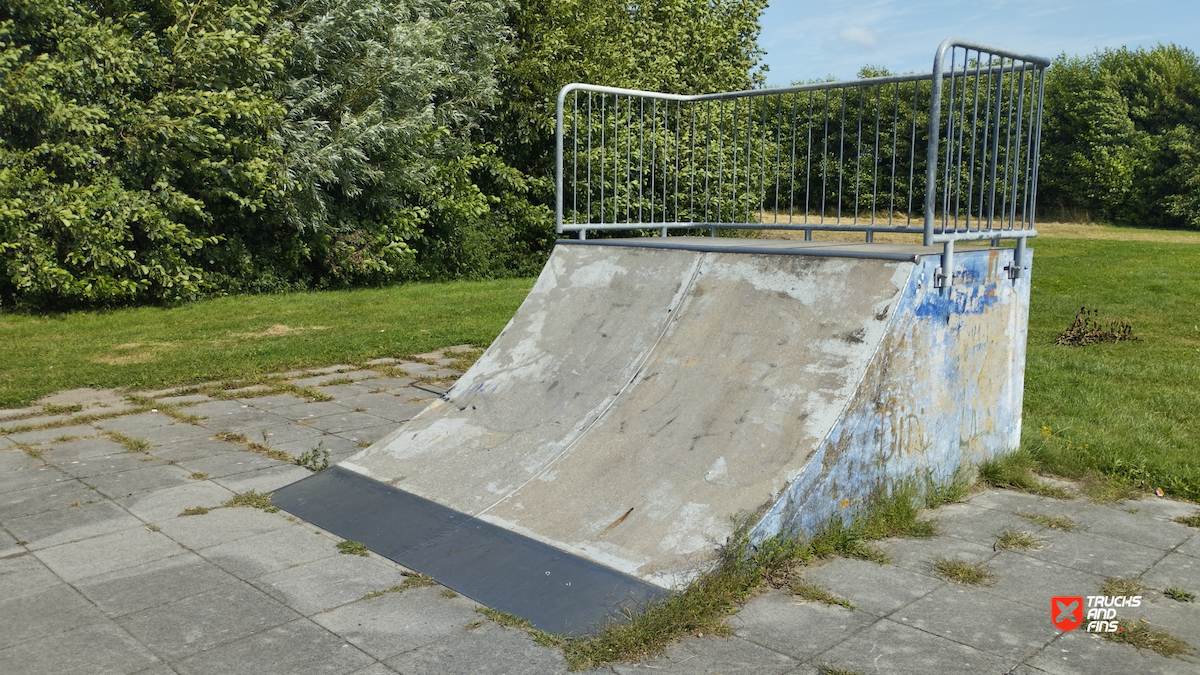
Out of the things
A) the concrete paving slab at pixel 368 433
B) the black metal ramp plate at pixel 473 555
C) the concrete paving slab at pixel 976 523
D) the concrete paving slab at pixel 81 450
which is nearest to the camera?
the black metal ramp plate at pixel 473 555

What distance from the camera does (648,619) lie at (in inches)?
129

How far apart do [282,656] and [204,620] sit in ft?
1.62

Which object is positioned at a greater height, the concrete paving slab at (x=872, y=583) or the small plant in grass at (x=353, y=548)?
the concrete paving slab at (x=872, y=583)

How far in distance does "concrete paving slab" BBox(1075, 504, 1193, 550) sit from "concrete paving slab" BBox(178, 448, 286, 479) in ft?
15.1

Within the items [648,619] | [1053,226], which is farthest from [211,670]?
[1053,226]

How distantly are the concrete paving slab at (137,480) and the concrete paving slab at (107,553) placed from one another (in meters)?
0.72

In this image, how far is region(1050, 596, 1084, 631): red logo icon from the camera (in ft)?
10.9

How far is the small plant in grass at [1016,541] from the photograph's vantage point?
162 inches

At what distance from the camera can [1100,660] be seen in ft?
10.0

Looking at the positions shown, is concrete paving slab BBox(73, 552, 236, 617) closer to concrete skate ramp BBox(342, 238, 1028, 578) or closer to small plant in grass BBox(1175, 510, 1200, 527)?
concrete skate ramp BBox(342, 238, 1028, 578)

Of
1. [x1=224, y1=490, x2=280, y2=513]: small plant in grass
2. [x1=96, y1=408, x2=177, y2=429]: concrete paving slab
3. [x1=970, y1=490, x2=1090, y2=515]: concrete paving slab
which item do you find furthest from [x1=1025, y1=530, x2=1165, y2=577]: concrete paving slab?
[x1=96, y1=408, x2=177, y2=429]: concrete paving slab

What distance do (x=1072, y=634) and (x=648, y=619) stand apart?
1.54 metres

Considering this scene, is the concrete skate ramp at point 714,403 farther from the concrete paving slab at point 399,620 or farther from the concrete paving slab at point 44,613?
the concrete paving slab at point 44,613

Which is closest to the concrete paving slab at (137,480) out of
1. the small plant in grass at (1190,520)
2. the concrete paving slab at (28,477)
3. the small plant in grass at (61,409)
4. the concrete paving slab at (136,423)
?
the concrete paving slab at (28,477)
